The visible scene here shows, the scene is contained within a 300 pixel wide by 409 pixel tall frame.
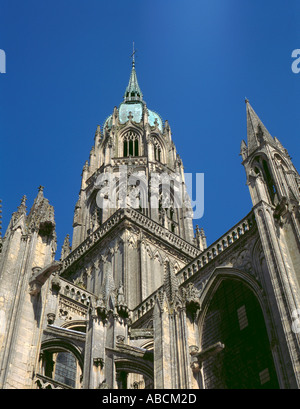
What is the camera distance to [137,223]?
32.7 metres

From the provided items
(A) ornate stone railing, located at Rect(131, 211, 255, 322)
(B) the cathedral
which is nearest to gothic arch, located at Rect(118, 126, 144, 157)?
(B) the cathedral

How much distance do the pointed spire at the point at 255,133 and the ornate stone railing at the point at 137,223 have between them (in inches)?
441

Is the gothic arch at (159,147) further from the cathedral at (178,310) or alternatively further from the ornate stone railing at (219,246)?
the ornate stone railing at (219,246)

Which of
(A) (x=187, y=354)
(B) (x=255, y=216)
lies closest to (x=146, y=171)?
(B) (x=255, y=216)

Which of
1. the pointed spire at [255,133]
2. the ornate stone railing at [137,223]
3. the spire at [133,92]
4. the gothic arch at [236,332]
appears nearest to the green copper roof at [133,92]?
the spire at [133,92]

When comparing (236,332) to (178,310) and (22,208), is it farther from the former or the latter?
(22,208)

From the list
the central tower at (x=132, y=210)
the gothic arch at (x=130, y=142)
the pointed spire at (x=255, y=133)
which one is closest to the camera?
the pointed spire at (x=255, y=133)

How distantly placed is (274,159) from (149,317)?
28.5ft

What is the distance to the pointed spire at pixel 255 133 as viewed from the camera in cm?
2252

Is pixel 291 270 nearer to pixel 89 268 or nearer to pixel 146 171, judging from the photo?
pixel 89 268

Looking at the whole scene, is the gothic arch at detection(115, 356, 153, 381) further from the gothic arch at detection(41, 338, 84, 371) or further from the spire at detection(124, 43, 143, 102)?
the spire at detection(124, 43, 143, 102)

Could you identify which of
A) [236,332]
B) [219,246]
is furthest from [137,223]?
[236,332]

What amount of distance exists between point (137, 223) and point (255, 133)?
1169 cm

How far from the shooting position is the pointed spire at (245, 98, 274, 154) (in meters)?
22.5
